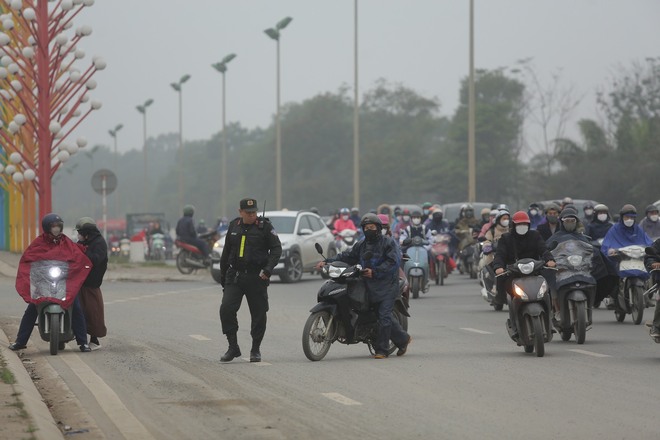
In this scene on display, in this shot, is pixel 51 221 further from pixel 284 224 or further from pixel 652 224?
pixel 284 224

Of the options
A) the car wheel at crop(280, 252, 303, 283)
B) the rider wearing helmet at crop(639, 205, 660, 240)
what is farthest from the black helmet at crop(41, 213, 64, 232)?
the car wheel at crop(280, 252, 303, 283)

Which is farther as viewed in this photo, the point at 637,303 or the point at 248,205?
the point at 637,303

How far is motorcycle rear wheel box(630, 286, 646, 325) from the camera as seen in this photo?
63.0ft

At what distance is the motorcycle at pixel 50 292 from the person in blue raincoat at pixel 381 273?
9.52ft

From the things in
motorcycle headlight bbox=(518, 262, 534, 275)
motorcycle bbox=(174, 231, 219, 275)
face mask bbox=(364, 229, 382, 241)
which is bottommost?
motorcycle bbox=(174, 231, 219, 275)

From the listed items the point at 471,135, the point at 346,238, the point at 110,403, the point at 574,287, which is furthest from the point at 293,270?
the point at 110,403

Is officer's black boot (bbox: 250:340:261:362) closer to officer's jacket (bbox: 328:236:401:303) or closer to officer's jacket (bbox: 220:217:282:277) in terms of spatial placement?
officer's jacket (bbox: 220:217:282:277)

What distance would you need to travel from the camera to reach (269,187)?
13925 centimetres

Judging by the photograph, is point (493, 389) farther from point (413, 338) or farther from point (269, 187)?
point (269, 187)

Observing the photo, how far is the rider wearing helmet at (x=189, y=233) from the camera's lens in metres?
36.1

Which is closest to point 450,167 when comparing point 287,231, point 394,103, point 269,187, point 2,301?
point 394,103

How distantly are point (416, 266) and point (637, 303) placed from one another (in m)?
7.06

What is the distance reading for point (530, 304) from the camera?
47.8ft

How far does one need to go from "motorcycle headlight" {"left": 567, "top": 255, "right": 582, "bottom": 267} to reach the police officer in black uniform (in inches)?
161
